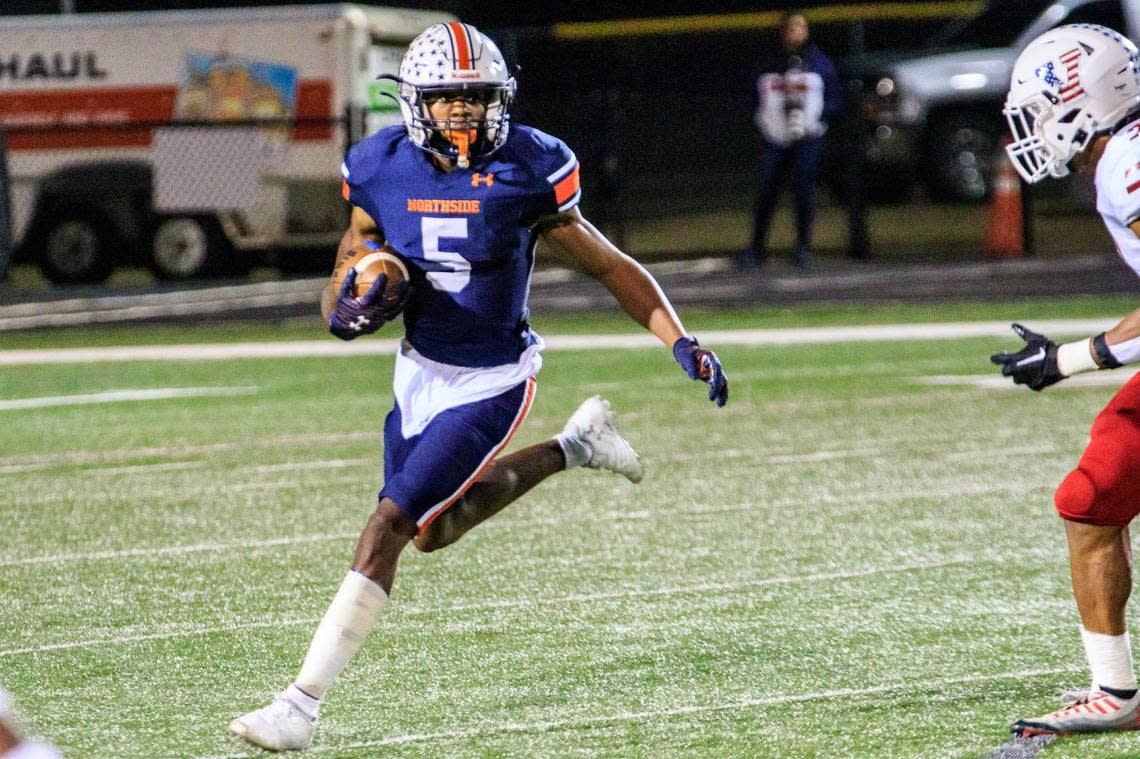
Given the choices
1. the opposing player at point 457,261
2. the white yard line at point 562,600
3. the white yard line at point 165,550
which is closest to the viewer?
the opposing player at point 457,261

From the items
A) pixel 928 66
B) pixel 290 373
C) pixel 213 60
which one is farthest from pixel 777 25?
pixel 290 373

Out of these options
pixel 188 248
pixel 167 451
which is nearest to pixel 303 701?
pixel 167 451

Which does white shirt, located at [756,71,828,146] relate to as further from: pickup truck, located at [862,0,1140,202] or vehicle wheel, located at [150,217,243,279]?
vehicle wheel, located at [150,217,243,279]

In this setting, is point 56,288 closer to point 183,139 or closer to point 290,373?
point 183,139

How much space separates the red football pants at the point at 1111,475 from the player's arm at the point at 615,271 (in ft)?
3.46

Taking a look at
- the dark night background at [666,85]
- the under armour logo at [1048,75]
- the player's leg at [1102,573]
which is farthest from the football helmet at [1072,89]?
the dark night background at [666,85]

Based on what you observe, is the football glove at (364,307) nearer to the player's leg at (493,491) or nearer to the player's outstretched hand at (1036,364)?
the player's leg at (493,491)

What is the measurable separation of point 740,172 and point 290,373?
680 inches

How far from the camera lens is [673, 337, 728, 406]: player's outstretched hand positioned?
4.90m

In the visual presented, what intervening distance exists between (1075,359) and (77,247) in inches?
600

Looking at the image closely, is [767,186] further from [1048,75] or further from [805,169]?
[1048,75]

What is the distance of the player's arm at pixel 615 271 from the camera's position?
5.08 meters

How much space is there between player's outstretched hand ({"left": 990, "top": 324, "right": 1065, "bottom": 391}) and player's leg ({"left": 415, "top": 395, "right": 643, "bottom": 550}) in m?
1.57

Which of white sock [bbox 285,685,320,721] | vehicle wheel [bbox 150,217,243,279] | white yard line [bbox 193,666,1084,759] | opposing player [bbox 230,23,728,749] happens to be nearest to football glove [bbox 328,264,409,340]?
opposing player [bbox 230,23,728,749]
